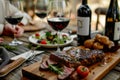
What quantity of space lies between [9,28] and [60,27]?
0.48 metres

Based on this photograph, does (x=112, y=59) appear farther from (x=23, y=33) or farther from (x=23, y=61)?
(x=23, y=33)

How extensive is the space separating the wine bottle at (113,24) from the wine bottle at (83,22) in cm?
13

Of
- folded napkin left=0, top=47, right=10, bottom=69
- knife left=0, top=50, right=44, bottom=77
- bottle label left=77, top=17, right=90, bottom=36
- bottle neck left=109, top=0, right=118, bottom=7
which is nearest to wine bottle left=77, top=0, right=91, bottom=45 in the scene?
bottle label left=77, top=17, right=90, bottom=36

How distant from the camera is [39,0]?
1479mm

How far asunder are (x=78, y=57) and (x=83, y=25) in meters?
0.33

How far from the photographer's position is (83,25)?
1.14m

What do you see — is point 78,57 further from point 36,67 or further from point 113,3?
point 113,3

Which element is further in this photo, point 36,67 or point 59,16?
point 59,16

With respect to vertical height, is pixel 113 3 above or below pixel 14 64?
above

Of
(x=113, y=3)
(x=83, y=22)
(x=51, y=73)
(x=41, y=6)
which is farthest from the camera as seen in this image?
(x=41, y=6)

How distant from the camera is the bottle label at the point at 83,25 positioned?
1127mm

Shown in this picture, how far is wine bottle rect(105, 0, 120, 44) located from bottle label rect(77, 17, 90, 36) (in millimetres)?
148

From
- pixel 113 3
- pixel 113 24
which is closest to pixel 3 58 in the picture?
pixel 113 24

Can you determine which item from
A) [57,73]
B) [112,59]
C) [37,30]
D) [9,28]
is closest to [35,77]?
[57,73]
